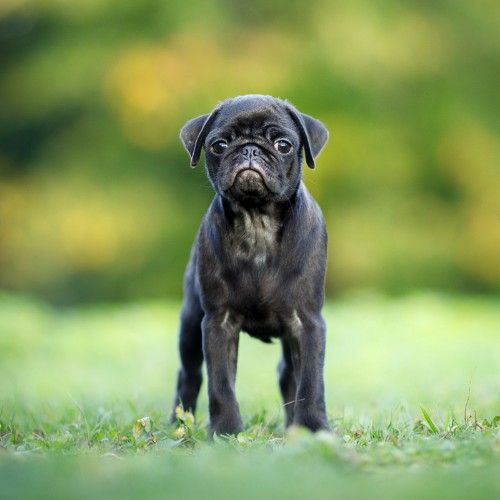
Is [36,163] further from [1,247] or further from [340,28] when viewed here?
[340,28]

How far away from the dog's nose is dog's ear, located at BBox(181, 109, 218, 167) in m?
0.38

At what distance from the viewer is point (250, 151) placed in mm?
5457

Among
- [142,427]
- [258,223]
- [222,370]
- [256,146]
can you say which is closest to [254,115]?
[256,146]

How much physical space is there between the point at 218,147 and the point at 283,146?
0.36 meters

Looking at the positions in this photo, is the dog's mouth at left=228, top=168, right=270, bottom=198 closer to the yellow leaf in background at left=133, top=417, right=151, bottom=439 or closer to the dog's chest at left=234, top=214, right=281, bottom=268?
the dog's chest at left=234, top=214, right=281, bottom=268

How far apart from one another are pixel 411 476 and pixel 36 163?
63.1 ft

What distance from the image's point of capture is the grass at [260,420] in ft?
11.8

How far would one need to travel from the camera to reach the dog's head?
5402mm

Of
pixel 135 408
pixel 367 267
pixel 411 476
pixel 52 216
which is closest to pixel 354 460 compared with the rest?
pixel 411 476

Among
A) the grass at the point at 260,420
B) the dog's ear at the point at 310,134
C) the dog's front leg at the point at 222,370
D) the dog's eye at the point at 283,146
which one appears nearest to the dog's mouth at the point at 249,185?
the dog's eye at the point at 283,146

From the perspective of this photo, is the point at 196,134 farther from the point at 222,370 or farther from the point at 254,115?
the point at 222,370

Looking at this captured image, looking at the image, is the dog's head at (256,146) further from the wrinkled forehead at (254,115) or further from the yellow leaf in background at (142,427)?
the yellow leaf in background at (142,427)

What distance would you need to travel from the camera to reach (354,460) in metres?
4.12

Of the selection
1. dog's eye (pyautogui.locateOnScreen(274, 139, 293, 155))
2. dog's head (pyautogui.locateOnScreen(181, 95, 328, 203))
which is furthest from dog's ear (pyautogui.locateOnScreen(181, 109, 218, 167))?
dog's eye (pyautogui.locateOnScreen(274, 139, 293, 155))
